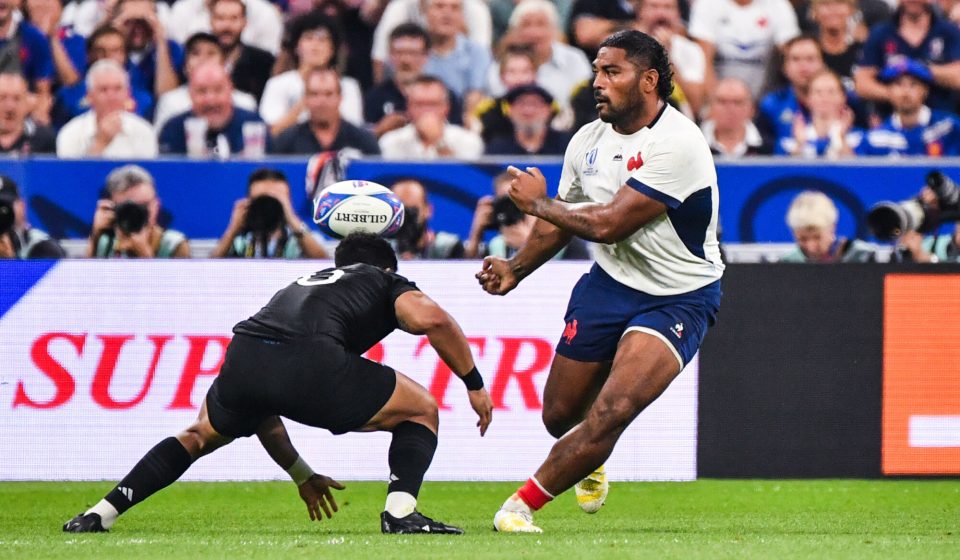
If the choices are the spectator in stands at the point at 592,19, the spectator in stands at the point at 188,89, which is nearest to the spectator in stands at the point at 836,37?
the spectator in stands at the point at 592,19

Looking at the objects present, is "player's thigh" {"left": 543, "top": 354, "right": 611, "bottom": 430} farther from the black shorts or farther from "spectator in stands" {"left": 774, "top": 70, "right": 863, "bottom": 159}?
"spectator in stands" {"left": 774, "top": 70, "right": 863, "bottom": 159}

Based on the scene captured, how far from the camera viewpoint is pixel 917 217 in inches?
416

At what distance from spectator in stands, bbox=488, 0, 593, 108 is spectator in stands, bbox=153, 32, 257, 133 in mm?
2270

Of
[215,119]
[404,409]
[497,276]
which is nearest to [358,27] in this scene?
[215,119]

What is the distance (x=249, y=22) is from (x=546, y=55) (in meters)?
2.78

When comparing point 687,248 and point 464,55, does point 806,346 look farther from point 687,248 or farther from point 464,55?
point 464,55

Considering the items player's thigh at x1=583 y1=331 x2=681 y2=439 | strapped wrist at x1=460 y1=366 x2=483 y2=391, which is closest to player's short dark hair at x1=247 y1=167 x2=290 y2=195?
strapped wrist at x1=460 y1=366 x2=483 y2=391

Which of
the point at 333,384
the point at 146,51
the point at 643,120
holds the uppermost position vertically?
the point at 643,120

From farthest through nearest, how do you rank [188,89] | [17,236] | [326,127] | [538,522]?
[188,89]
[326,127]
[17,236]
[538,522]

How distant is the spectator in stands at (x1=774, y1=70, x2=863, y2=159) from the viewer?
13.4m

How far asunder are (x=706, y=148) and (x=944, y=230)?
5.34 metres

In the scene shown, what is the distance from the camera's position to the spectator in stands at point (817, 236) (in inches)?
436

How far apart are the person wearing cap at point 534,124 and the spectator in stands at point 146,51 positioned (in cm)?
327

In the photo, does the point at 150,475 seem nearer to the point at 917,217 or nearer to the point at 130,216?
the point at 130,216
